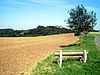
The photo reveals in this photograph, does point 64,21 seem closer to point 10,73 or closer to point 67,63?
point 67,63

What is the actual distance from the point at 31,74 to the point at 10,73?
3.94ft

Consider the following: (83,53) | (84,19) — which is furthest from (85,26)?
(83,53)

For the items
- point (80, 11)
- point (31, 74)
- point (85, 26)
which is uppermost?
point (80, 11)

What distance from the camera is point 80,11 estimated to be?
37.0m

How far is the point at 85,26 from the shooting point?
123ft

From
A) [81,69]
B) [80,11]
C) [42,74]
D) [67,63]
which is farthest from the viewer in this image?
[80,11]

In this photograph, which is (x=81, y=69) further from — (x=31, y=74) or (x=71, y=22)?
(x=71, y=22)

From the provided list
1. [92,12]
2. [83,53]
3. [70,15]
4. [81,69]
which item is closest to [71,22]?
[70,15]

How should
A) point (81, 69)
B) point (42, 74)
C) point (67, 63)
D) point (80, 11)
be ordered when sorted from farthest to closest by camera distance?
point (80, 11) → point (67, 63) → point (81, 69) → point (42, 74)

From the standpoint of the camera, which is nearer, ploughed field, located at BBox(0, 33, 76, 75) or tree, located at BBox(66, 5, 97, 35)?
ploughed field, located at BBox(0, 33, 76, 75)

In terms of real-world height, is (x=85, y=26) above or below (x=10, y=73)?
above

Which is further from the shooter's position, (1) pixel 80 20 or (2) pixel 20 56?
(1) pixel 80 20

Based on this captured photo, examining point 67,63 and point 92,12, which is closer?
point 67,63

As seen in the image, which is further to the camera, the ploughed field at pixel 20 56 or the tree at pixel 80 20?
the tree at pixel 80 20
